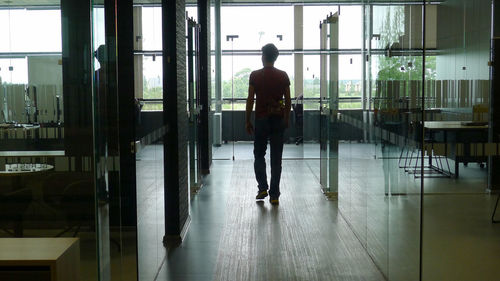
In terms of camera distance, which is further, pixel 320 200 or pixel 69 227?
pixel 320 200

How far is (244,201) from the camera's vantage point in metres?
6.88

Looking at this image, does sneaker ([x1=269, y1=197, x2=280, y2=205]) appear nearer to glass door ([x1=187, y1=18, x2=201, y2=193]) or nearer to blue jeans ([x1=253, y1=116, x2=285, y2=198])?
blue jeans ([x1=253, y1=116, x2=285, y2=198])

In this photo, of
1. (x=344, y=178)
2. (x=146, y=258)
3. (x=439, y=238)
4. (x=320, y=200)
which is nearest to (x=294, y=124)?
(x=320, y=200)

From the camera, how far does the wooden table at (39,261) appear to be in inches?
85.9

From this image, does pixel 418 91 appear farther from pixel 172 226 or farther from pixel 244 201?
pixel 244 201

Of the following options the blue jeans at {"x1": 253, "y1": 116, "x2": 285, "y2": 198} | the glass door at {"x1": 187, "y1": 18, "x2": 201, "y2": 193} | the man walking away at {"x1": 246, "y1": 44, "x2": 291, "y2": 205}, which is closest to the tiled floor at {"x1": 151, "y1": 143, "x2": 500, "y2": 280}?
the blue jeans at {"x1": 253, "y1": 116, "x2": 285, "y2": 198}

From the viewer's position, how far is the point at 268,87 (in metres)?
6.52

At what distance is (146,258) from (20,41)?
1.72 meters

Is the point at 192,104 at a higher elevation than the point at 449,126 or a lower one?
higher

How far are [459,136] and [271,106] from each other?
2072mm

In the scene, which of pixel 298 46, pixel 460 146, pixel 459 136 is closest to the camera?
pixel 460 146

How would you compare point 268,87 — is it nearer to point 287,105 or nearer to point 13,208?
point 287,105

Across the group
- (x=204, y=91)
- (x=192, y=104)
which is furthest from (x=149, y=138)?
(x=204, y=91)

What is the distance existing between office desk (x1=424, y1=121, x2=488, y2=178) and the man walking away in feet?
5.97
